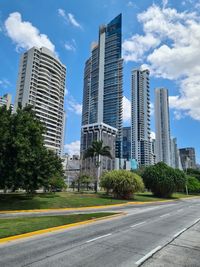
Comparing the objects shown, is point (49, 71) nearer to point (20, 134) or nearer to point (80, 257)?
point (20, 134)

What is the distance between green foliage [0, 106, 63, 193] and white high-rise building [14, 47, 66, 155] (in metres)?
118

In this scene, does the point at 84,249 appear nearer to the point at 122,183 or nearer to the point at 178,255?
the point at 178,255

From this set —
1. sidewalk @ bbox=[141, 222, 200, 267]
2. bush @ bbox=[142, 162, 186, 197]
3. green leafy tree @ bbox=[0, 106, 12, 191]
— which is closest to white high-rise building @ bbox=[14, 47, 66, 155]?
bush @ bbox=[142, 162, 186, 197]

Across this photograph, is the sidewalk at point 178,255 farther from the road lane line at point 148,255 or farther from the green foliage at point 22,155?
the green foliage at point 22,155

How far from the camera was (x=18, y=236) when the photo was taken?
11531 millimetres

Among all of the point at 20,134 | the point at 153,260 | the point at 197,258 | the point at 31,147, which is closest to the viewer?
the point at 153,260

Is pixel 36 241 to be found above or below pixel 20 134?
below

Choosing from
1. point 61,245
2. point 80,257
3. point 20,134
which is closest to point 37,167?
point 20,134

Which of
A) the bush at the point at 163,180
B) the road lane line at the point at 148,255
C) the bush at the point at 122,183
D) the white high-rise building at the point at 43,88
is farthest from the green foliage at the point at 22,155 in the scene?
the white high-rise building at the point at 43,88

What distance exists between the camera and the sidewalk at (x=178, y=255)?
8.19m

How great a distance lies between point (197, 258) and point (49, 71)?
15921 centimetres

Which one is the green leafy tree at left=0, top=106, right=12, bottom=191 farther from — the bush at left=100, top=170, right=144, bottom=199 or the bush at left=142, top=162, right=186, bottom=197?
the bush at left=142, top=162, right=186, bottom=197

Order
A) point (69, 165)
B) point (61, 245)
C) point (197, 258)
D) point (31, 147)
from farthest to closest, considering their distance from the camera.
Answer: point (69, 165) < point (31, 147) < point (61, 245) < point (197, 258)

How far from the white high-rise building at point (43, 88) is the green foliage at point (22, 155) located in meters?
118
